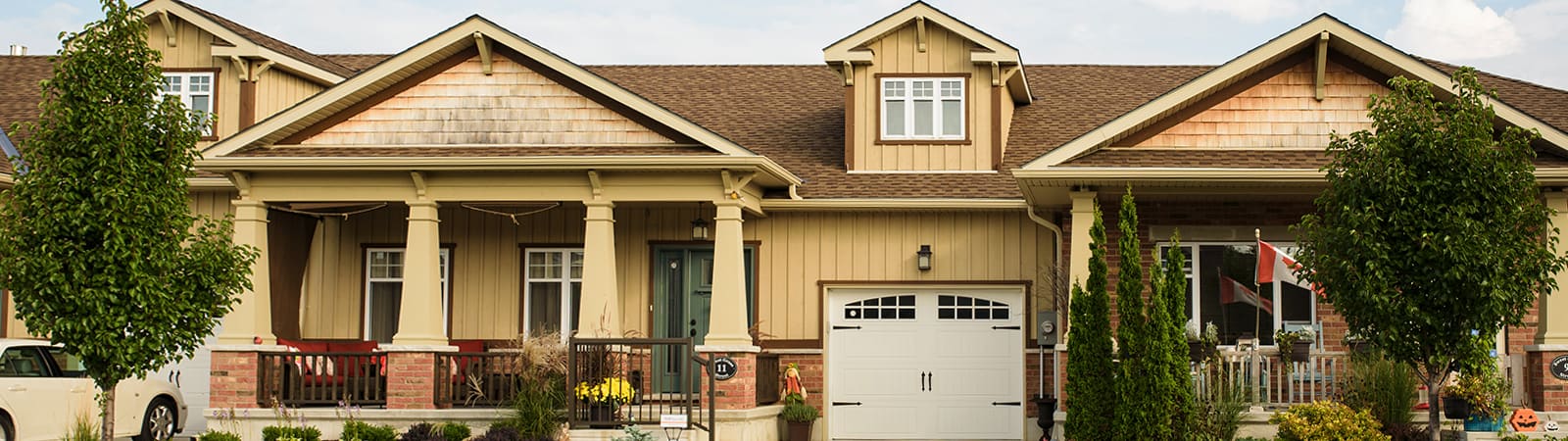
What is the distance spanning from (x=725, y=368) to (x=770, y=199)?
2.71 metres

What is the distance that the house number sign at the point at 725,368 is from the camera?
16.8 meters

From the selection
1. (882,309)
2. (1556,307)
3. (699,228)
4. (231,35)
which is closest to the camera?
(1556,307)

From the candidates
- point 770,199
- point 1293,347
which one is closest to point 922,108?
point 770,199

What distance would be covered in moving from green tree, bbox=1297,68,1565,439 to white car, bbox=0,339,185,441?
36.5ft

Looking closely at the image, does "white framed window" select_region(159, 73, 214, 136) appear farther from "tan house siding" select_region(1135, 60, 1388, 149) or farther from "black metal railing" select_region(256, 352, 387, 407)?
"tan house siding" select_region(1135, 60, 1388, 149)

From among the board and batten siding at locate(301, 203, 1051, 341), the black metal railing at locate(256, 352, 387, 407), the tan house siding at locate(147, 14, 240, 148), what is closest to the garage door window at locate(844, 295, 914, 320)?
the board and batten siding at locate(301, 203, 1051, 341)

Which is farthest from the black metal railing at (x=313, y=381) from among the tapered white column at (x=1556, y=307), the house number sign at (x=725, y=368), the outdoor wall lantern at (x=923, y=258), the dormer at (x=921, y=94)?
the tapered white column at (x=1556, y=307)

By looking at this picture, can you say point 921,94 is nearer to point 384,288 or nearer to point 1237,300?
point 1237,300

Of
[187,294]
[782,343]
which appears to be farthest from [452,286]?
[187,294]

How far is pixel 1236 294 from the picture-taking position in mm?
17984

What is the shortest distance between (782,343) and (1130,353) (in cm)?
611

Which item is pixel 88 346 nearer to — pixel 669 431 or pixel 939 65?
pixel 669 431

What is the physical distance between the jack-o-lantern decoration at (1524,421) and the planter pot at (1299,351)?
76.2 inches

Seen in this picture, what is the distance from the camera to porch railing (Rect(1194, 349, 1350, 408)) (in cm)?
1588
